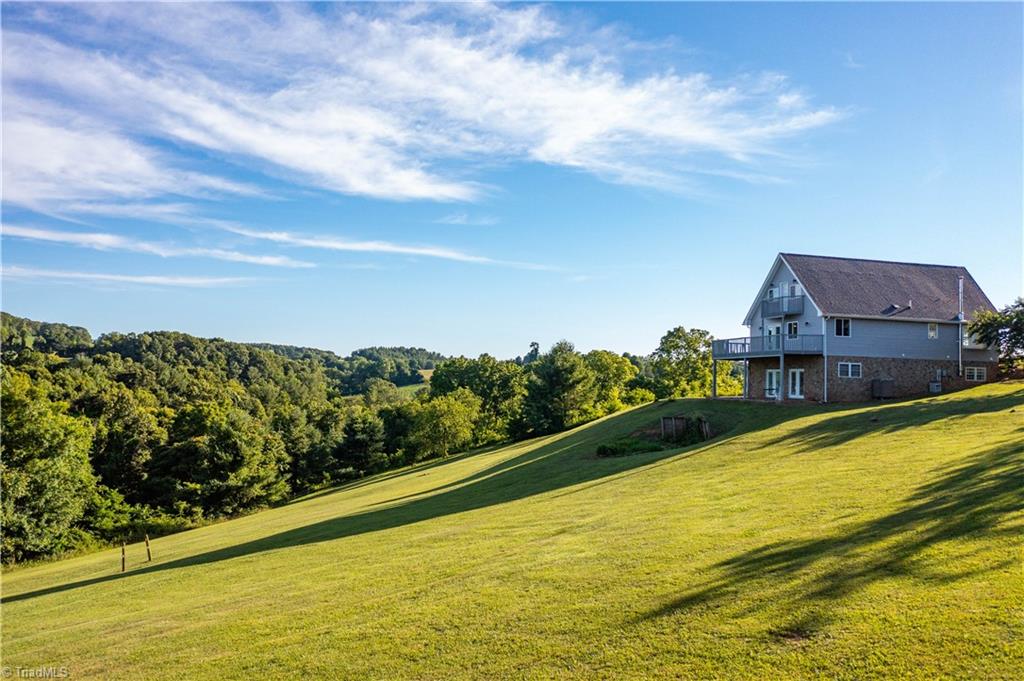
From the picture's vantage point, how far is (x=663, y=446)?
96.1 feet

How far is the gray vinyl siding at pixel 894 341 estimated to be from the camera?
36500mm

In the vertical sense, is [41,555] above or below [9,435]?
below

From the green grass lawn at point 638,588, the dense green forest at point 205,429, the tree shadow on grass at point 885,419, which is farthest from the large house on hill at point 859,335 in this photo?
the dense green forest at point 205,429

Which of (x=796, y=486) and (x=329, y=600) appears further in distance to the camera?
(x=796, y=486)

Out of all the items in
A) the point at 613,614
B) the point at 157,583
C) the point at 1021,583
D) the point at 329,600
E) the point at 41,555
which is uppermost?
the point at 1021,583

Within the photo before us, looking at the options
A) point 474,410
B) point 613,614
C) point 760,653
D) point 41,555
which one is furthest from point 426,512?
point 474,410

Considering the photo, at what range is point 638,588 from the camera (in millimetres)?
9422

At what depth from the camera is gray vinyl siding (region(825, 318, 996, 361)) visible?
1437 inches

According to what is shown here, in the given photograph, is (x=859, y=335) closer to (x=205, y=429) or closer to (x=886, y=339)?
(x=886, y=339)

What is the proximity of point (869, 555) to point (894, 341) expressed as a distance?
32990mm

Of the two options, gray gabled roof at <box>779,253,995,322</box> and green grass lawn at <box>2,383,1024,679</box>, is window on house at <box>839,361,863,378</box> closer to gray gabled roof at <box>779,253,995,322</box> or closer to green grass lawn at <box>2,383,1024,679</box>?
gray gabled roof at <box>779,253,995,322</box>

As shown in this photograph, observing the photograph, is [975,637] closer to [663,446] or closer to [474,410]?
[663,446]

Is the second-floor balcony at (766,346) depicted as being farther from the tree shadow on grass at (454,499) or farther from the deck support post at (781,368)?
the tree shadow on grass at (454,499)

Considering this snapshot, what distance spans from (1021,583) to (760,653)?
3.45 m
